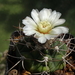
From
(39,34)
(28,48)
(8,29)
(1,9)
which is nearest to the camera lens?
(39,34)

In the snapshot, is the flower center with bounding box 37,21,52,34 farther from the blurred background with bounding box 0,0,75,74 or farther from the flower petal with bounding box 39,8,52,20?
the blurred background with bounding box 0,0,75,74

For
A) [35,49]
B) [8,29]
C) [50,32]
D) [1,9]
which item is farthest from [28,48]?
[1,9]

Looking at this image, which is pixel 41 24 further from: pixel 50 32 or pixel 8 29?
pixel 8 29

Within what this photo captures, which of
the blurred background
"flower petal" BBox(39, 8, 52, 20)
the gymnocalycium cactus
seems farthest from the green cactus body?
the blurred background

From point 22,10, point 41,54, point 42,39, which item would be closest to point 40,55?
point 41,54

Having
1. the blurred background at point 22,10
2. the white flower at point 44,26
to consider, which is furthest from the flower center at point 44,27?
the blurred background at point 22,10

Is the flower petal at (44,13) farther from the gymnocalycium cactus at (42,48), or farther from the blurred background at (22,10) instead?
the blurred background at (22,10)
